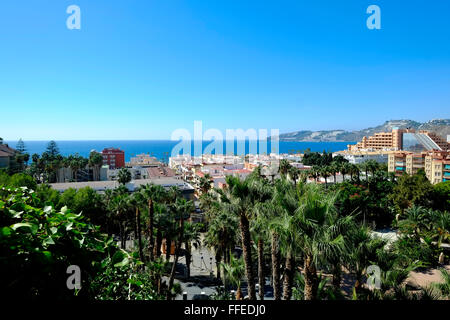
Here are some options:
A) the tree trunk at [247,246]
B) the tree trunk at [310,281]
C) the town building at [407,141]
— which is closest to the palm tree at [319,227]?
the tree trunk at [310,281]

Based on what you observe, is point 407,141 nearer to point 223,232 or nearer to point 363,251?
point 223,232

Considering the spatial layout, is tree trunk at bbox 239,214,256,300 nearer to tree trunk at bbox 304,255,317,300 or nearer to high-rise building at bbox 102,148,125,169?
tree trunk at bbox 304,255,317,300

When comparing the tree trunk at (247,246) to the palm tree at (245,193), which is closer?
the palm tree at (245,193)

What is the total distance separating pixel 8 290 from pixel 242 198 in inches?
309

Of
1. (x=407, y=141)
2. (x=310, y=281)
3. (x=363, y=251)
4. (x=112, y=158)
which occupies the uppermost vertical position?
(x=407, y=141)

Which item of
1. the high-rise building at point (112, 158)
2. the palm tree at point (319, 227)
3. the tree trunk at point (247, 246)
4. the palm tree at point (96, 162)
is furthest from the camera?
the high-rise building at point (112, 158)

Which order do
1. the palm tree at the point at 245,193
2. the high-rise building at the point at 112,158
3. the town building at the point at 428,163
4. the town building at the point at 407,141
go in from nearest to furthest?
the palm tree at the point at 245,193 < the town building at the point at 428,163 < the high-rise building at the point at 112,158 < the town building at the point at 407,141

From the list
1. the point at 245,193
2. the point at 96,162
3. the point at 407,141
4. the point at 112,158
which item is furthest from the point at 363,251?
the point at 407,141

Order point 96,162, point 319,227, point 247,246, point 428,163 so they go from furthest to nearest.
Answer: point 96,162 → point 428,163 → point 247,246 → point 319,227

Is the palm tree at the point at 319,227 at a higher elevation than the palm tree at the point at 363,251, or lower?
higher

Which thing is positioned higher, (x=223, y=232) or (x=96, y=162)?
(x=96, y=162)

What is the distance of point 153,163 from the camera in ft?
360

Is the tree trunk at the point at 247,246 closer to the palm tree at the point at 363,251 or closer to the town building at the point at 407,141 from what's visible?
the palm tree at the point at 363,251
